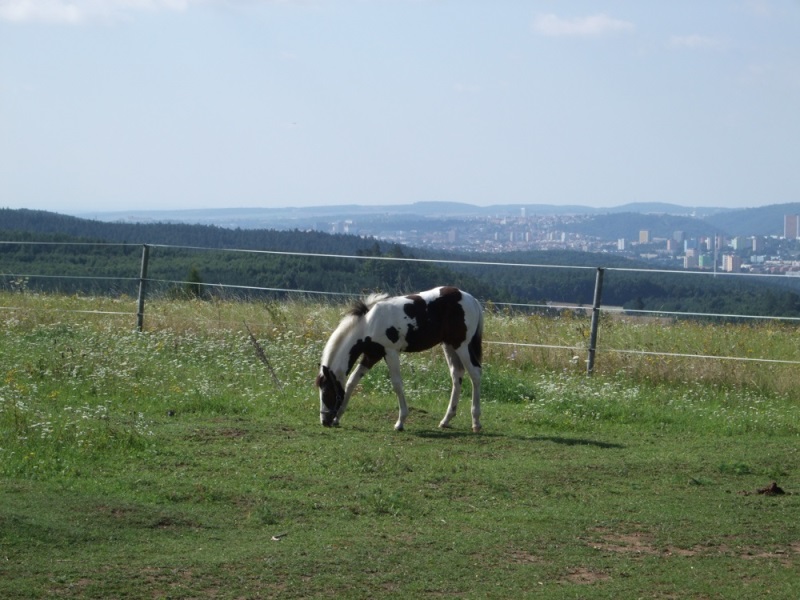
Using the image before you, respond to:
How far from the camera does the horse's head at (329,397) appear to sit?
11.0m

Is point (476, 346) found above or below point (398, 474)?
above

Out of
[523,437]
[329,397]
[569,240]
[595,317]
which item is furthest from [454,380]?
[569,240]

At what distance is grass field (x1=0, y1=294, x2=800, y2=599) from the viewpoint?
6.12 m

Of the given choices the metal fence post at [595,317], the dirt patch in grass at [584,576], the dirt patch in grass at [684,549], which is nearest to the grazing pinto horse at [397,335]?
the metal fence post at [595,317]

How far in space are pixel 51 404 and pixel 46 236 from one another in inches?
1259

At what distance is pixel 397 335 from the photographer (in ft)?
36.7

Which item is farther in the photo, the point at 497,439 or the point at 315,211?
the point at 315,211

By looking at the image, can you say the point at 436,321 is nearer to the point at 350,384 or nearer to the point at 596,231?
the point at 350,384

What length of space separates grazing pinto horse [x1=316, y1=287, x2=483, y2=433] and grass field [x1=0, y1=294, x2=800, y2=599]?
0.49 meters

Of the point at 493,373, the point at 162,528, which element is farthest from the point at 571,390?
the point at 162,528

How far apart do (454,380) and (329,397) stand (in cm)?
136

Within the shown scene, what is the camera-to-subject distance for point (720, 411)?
12.2 m

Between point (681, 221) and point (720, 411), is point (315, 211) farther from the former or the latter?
point (720, 411)

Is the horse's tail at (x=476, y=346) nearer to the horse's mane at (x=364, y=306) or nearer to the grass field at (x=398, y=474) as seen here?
the grass field at (x=398, y=474)
